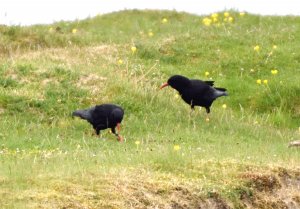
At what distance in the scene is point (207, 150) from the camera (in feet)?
38.1

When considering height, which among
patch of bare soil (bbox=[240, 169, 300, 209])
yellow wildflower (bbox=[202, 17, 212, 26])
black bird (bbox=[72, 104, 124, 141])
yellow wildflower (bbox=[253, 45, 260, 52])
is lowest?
patch of bare soil (bbox=[240, 169, 300, 209])

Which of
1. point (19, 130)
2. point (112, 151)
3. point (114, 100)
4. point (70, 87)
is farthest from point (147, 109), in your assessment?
point (112, 151)

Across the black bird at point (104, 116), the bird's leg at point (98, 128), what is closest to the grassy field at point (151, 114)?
the bird's leg at point (98, 128)

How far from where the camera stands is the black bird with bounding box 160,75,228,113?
51.3 feet

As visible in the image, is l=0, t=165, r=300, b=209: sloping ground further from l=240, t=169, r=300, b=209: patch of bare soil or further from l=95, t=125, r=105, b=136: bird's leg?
l=95, t=125, r=105, b=136: bird's leg

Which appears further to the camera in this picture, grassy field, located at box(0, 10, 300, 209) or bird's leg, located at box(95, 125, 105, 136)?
bird's leg, located at box(95, 125, 105, 136)

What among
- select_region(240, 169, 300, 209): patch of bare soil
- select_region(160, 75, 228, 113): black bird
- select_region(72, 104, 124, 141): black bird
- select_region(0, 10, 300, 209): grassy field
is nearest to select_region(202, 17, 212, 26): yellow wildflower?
select_region(0, 10, 300, 209): grassy field

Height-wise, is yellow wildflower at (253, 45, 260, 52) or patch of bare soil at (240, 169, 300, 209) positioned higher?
yellow wildflower at (253, 45, 260, 52)

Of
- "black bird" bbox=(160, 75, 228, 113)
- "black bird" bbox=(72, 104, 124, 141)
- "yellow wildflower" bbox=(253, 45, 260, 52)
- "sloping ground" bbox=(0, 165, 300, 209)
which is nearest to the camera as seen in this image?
"sloping ground" bbox=(0, 165, 300, 209)

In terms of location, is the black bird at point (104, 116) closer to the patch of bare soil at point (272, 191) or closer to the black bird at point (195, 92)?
the black bird at point (195, 92)

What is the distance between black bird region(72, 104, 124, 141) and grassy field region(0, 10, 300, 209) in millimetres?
311

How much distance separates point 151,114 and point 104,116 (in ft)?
7.24

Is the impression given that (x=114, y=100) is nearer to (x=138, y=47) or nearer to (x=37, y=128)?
(x=37, y=128)

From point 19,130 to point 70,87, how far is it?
92.6 inches
